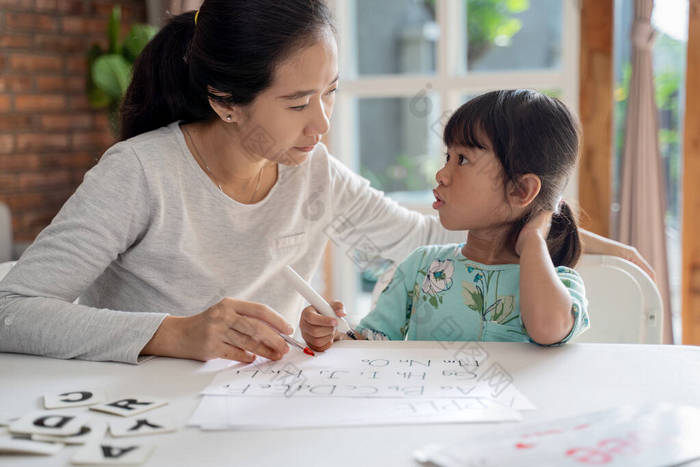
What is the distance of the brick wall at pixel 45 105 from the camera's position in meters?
3.05

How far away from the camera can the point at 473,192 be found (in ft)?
3.55

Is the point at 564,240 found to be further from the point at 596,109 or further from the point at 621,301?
the point at 596,109

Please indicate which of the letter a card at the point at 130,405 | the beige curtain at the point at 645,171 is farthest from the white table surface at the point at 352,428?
the beige curtain at the point at 645,171

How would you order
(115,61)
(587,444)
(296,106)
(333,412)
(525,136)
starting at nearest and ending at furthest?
(587,444) < (333,412) < (525,136) < (296,106) < (115,61)

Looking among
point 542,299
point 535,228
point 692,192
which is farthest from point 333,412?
point 692,192

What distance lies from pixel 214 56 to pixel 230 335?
1.67 ft

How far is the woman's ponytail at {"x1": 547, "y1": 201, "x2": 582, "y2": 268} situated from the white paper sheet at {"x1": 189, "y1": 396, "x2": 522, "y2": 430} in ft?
1.53

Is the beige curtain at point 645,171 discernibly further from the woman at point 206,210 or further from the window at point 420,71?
the woman at point 206,210

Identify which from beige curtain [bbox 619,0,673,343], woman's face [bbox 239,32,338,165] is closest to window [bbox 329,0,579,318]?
beige curtain [bbox 619,0,673,343]

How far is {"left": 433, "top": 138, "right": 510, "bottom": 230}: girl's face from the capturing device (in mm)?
1079

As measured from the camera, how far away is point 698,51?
7.29 ft

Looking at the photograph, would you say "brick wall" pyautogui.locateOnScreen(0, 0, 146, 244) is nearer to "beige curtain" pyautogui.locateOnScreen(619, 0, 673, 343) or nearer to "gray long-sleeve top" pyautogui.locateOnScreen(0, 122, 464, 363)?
"gray long-sleeve top" pyautogui.locateOnScreen(0, 122, 464, 363)

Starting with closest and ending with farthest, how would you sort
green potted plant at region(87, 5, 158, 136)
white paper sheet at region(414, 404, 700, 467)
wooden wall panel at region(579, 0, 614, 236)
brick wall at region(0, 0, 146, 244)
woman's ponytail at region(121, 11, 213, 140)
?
white paper sheet at region(414, 404, 700, 467)
woman's ponytail at region(121, 11, 213, 140)
wooden wall panel at region(579, 0, 614, 236)
green potted plant at region(87, 5, 158, 136)
brick wall at region(0, 0, 146, 244)

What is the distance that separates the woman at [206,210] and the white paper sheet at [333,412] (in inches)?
6.0
